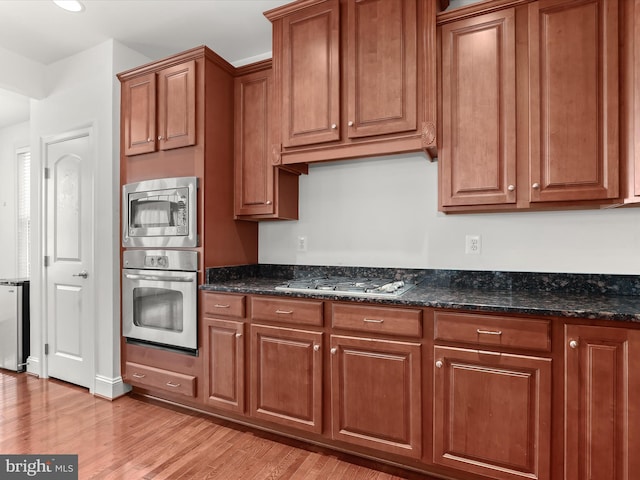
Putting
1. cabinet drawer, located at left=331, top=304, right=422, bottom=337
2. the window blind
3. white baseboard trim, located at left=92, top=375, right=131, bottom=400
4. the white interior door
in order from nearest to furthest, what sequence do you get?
cabinet drawer, located at left=331, top=304, right=422, bottom=337
white baseboard trim, located at left=92, top=375, right=131, bottom=400
the white interior door
the window blind

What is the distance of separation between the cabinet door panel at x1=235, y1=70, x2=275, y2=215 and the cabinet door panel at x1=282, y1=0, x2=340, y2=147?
0.31 m

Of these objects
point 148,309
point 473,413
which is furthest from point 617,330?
point 148,309

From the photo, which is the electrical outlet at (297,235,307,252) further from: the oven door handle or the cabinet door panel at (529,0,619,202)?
the cabinet door panel at (529,0,619,202)

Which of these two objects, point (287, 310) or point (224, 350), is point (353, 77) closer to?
point (287, 310)

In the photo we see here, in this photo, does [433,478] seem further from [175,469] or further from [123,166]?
[123,166]

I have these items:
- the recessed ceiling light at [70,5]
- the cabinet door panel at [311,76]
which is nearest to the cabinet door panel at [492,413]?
the cabinet door panel at [311,76]

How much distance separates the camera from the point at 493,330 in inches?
66.1

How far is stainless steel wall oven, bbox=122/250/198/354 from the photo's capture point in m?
2.52

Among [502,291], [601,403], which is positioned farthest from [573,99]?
[601,403]

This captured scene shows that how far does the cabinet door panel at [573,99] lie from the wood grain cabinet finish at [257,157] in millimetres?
1547

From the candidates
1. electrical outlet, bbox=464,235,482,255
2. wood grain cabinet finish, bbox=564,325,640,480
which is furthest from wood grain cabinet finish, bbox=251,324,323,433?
wood grain cabinet finish, bbox=564,325,640,480

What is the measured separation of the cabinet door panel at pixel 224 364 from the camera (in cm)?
233

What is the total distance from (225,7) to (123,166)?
4.56 ft

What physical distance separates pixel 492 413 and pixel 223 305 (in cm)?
160
